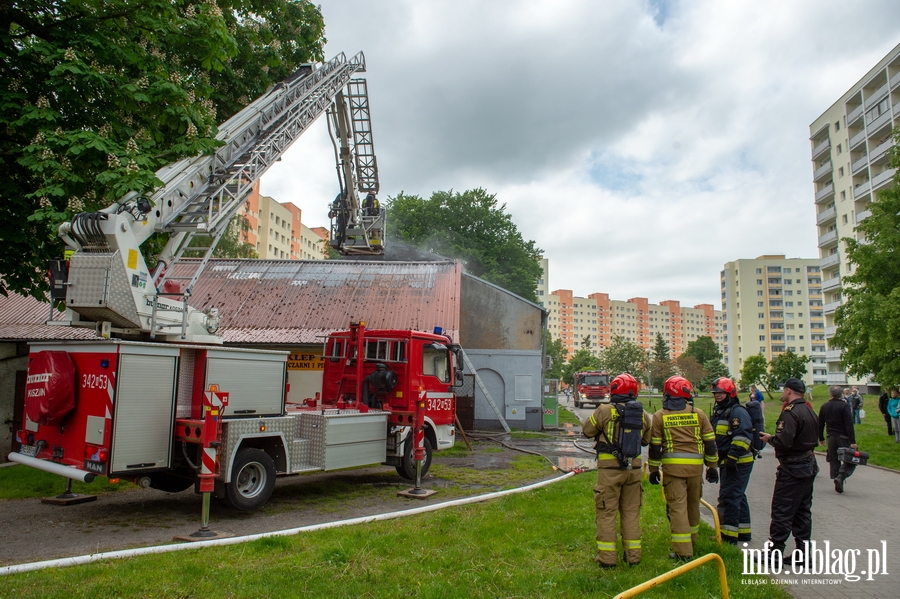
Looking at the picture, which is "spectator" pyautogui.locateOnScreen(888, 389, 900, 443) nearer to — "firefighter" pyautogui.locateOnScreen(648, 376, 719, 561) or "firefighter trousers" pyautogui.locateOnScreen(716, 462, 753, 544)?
"firefighter trousers" pyautogui.locateOnScreen(716, 462, 753, 544)

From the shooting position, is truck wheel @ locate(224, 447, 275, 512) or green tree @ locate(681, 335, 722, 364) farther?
green tree @ locate(681, 335, 722, 364)

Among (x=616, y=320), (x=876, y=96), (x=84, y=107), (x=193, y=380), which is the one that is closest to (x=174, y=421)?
(x=193, y=380)

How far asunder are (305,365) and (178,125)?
36.1ft

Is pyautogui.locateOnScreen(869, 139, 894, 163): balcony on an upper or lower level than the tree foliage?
upper

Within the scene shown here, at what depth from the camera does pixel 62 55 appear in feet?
24.3

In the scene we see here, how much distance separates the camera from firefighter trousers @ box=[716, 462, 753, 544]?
21.8 feet

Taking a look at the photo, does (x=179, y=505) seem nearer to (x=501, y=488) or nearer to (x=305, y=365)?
(x=501, y=488)

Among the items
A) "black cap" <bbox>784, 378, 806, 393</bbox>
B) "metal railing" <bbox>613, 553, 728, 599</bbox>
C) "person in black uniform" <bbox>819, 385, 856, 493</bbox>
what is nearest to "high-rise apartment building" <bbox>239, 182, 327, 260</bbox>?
"person in black uniform" <bbox>819, 385, 856, 493</bbox>

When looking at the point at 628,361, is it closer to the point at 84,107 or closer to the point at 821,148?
the point at 821,148

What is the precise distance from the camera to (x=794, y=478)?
6078mm

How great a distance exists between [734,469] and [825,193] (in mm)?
70242

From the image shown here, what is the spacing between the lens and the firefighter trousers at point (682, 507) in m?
5.90

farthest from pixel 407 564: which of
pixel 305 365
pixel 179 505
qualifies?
pixel 305 365

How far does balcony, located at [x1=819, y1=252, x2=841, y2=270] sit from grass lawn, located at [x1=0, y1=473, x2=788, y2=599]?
6479cm
